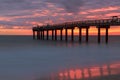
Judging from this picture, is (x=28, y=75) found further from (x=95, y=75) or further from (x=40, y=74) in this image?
(x=95, y=75)

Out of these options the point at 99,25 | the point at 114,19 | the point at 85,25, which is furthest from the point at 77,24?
the point at 114,19

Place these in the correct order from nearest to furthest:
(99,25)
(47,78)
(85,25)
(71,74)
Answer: (47,78) < (71,74) < (99,25) < (85,25)

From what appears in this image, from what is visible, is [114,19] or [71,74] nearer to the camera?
[71,74]

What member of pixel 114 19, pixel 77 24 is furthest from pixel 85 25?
pixel 114 19

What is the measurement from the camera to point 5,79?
17469mm

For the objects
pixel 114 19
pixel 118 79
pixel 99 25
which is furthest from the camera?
pixel 99 25

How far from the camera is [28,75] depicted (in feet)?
61.0

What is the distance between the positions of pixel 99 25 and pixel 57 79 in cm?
3066

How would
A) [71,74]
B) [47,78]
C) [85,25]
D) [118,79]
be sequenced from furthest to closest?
1. [85,25]
2. [71,74]
3. [47,78]
4. [118,79]

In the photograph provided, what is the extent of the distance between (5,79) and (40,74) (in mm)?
2367

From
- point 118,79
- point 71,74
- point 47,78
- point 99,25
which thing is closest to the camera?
point 118,79

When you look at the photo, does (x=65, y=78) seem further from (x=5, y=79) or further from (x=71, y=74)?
(x=5, y=79)

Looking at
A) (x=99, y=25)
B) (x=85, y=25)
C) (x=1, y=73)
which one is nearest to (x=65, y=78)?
(x=1, y=73)

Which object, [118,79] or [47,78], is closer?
[118,79]
